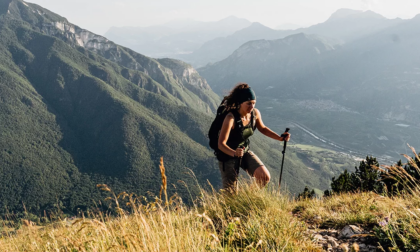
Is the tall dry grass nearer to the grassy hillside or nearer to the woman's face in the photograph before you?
the grassy hillside

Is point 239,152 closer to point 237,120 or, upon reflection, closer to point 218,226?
point 237,120

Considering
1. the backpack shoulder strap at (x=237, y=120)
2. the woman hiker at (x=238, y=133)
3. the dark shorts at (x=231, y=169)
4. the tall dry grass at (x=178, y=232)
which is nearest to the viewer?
the tall dry grass at (x=178, y=232)

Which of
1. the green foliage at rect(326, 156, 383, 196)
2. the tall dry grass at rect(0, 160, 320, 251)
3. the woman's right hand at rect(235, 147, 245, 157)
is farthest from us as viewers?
the green foliage at rect(326, 156, 383, 196)

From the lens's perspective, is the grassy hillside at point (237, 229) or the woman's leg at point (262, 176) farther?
the woman's leg at point (262, 176)

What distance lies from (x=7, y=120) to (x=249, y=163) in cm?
23020

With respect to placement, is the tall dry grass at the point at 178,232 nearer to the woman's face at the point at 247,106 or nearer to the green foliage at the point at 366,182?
the woman's face at the point at 247,106

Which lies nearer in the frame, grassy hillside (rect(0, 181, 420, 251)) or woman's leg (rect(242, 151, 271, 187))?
grassy hillside (rect(0, 181, 420, 251))

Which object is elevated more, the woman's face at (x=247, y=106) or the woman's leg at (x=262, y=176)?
the woman's face at (x=247, y=106)

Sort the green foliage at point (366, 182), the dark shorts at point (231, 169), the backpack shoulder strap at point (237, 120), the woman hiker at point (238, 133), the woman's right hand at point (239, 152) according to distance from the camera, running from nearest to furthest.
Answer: the woman's right hand at point (239, 152) → the woman hiker at point (238, 133) → the backpack shoulder strap at point (237, 120) → the dark shorts at point (231, 169) → the green foliage at point (366, 182)

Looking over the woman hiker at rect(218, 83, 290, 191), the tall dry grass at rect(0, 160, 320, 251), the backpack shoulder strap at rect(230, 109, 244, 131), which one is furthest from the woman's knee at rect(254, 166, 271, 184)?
the backpack shoulder strap at rect(230, 109, 244, 131)

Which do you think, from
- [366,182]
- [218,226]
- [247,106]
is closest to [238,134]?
[247,106]

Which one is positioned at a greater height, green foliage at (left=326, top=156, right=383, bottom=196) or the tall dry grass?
the tall dry grass

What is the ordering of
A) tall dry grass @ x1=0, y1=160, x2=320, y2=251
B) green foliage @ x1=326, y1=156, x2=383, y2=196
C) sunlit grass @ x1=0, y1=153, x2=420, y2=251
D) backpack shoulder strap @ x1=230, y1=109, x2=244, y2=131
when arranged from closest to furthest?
tall dry grass @ x1=0, y1=160, x2=320, y2=251 → sunlit grass @ x1=0, y1=153, x2=420, y2=251 → backpack shoulder strap @ x1=230, y1=109, x2=244, y2=131 → green foliage @ x1=326, y1=156, x2=383, y2=196

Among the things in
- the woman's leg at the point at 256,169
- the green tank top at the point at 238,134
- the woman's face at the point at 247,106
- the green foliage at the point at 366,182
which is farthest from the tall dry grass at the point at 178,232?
the green foliage at the point at 366,182
